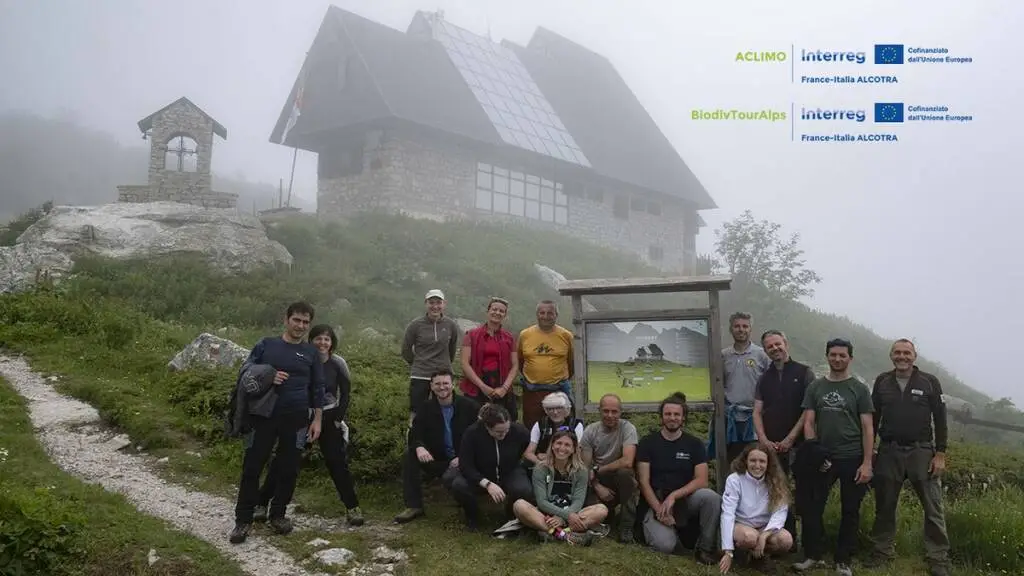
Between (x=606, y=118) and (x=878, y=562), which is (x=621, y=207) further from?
(x=878, y=562)

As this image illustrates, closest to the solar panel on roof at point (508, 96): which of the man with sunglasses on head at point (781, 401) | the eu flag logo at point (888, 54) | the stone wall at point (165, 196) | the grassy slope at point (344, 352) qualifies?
the grassy slope at point (344, 352)

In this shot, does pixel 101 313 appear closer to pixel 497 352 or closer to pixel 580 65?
pixel 497 352

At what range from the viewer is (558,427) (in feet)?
19.6

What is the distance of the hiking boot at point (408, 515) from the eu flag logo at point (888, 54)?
479 inches

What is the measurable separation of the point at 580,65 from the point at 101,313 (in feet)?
90.0

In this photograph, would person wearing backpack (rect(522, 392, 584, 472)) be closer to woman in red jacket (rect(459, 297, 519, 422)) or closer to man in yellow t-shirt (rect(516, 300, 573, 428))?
man in yellow t-shirt (rect(516, 300, 573, 428))

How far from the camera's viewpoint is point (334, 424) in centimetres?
586

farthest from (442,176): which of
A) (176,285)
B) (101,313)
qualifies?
(101,313)

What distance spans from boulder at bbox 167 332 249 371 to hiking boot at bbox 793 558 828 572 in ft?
22.7

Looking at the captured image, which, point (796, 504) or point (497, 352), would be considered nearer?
point (796, 504)

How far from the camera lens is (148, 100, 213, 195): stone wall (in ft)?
65.0

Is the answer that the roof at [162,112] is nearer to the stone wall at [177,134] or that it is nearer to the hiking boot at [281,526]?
the stone wall at [177,134]

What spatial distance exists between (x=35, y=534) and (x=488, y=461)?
3209 mm

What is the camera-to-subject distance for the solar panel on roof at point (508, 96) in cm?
2516
